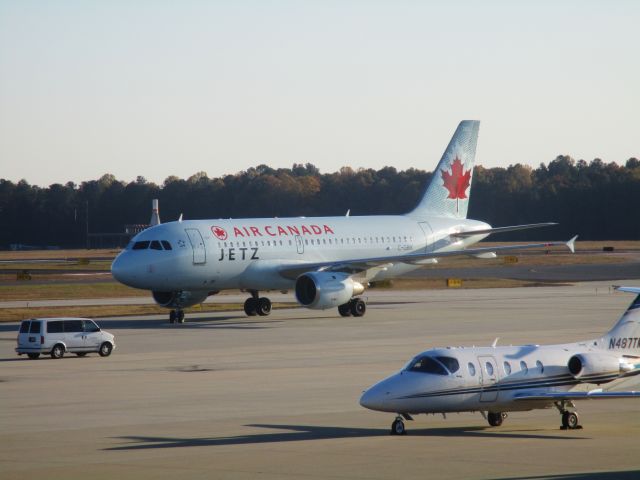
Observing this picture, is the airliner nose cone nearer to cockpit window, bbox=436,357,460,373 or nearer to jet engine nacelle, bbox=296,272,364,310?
jet engine nacelle, bbox=296,272,364,310

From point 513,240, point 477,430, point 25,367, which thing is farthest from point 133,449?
point 513,240

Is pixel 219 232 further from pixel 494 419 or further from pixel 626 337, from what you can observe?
pixel 626 337

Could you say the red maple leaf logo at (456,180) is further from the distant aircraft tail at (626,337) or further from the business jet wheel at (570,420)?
the business jet wheel at (570,420)

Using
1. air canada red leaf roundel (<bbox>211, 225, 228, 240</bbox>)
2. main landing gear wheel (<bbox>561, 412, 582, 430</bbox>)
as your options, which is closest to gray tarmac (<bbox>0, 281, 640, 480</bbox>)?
main landing gear wheel (<bbox>561, 412, 582, 430</bbox>)

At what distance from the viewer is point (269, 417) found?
32.1 metres

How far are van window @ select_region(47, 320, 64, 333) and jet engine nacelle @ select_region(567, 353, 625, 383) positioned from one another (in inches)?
993

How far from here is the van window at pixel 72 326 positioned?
1945 inches

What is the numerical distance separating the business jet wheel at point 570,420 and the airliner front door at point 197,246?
3600 centimetres

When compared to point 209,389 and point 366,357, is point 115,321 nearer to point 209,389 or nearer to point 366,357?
point 366,357

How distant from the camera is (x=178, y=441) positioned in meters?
28.0

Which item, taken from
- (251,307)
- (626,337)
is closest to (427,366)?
(626,337)

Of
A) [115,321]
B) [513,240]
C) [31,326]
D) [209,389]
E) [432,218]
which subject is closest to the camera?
[209,389]

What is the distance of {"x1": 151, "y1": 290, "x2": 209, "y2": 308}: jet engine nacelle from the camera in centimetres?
6550

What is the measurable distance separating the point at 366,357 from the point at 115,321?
2340cm
